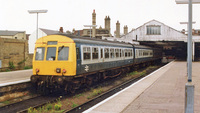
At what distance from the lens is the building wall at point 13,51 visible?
20.3 metres

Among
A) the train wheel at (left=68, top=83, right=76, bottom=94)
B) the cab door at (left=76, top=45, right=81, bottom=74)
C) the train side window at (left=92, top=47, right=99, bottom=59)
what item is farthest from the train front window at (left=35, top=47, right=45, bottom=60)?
the train side window at (left=92, top=47, right=99, bottom=59)

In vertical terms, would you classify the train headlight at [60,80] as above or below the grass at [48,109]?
above

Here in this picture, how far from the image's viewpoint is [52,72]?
36.8ft

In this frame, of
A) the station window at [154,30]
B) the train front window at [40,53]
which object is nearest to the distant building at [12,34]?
the station window at [154,30]

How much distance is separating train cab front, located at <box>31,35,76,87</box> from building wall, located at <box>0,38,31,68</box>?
32.6 ft

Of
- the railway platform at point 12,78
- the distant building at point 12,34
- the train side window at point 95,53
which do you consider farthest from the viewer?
the distant building at point 12,34

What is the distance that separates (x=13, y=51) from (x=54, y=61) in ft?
40.1

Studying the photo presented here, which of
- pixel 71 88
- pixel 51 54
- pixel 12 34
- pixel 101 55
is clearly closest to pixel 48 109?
pixel 71 88

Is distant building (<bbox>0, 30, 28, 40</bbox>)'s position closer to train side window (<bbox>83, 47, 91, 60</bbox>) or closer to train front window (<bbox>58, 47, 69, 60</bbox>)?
train side window (<bbox>83, 47, 91, 60</bbox>)

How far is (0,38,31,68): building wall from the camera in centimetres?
2028

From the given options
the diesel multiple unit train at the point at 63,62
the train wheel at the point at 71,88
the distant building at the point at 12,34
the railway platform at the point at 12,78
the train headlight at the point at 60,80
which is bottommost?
the train wheel at the point at 71,88

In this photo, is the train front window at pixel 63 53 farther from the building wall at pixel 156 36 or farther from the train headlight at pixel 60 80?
the building wall at pixel 156 36

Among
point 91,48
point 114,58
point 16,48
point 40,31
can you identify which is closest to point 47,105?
point 91,48

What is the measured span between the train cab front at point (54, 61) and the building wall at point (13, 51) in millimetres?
9948
